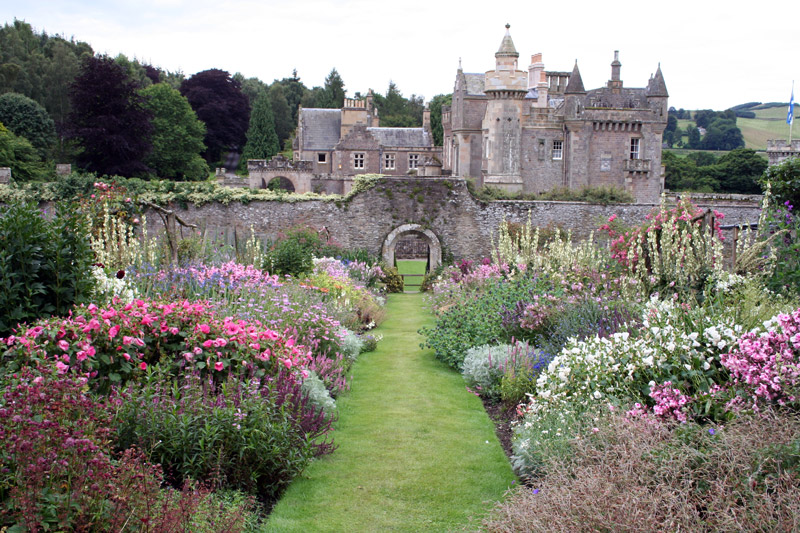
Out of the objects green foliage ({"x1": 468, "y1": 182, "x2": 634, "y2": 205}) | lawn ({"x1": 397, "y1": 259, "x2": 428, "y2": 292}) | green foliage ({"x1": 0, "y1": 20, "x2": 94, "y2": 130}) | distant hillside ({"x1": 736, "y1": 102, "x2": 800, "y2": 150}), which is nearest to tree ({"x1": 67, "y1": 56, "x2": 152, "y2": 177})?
green foliage ({"x1": 0, "y1": 20, "x2": 94, "y2": 130})

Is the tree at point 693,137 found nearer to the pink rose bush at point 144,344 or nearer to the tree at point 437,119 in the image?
the tree at point 437,119

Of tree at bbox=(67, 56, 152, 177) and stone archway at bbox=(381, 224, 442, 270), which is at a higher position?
tree at bbox=(67, 56, 152, 177)

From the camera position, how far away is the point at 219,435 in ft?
15.6

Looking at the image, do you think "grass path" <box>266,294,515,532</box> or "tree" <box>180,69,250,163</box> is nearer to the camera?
"grass path" <box>266,294,515,532</box>

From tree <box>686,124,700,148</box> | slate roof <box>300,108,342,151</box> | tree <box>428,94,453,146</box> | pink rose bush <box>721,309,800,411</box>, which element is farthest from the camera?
tree <box>686,124,700,148</box>

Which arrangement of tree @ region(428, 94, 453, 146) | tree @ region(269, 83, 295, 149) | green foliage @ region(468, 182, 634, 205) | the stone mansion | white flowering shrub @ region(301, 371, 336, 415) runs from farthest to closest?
1. tree @ region(269, 83, 295, 149)
2. tree @ region(428, 94, 453, 146)
3. the stone mansion
4. green foliage @ region(468, 182, 634, 205)
5. white flowering shrub @ region(301, 371, 336, 415)

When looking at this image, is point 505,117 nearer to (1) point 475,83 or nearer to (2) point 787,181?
(1) point 475,83

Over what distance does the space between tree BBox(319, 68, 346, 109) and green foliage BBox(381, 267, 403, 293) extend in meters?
48.3

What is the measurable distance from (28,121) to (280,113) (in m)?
30.0

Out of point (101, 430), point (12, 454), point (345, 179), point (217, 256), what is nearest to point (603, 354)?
point (101, 430)

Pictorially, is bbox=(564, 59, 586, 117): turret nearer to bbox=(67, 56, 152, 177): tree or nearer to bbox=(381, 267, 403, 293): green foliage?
bbox=(381, 267, 403, 293): green foliage

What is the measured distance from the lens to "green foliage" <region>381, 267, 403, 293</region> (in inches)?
753

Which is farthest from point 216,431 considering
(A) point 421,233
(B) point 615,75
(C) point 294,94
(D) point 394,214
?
(C) point 294,94

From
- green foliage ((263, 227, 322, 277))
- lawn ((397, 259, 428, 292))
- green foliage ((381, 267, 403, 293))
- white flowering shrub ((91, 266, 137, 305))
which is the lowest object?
lawn ((397, 259, 428, 292))
